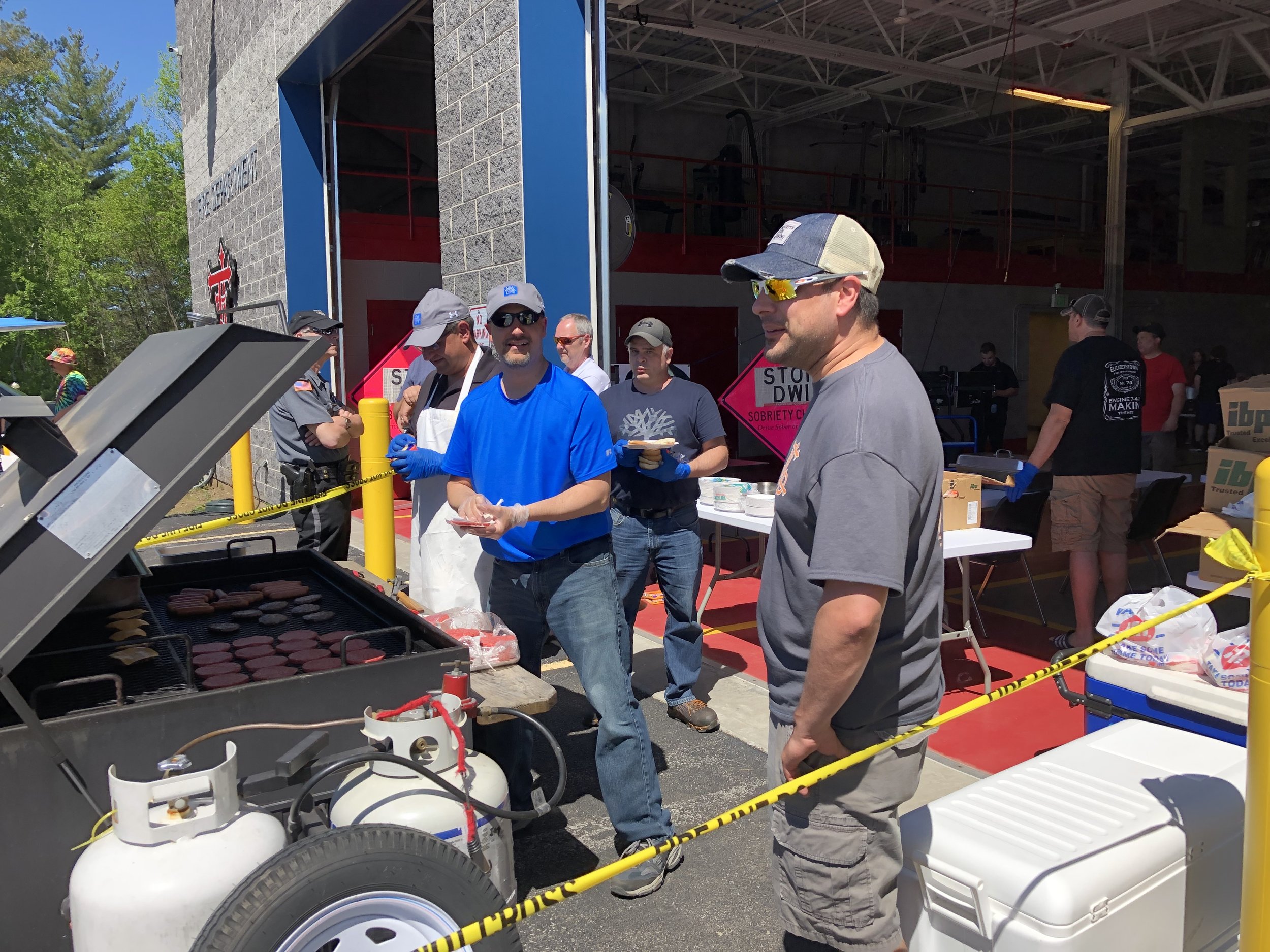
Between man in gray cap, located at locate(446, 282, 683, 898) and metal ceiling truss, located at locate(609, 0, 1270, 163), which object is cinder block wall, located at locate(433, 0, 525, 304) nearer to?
man in gray cap, located at locate(446, 282, 683, 898)

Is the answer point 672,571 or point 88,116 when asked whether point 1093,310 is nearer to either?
point 672,571

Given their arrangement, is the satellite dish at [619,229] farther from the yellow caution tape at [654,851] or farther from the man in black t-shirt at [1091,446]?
the yellow caution tape at [654,851]

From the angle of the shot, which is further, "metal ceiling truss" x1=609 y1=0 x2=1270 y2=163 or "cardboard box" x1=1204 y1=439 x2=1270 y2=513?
"metal ceiling truss" x1=609 y1=0 x2=1270 y2=163

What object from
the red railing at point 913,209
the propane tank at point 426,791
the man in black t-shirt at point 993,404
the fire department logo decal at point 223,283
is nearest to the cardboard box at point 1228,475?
the propane tank at point 426,791

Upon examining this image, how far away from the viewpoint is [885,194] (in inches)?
870

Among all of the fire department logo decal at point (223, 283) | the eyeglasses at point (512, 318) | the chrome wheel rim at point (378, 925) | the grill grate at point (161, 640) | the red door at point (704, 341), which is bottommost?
the chrome wheel rim at point (378, 925)

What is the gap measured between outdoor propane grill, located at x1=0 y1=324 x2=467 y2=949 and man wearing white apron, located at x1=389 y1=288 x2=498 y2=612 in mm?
1519

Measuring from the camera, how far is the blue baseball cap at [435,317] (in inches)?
171

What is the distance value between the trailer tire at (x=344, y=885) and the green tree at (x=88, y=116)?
60.3m

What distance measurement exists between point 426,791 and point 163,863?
0.59 meters

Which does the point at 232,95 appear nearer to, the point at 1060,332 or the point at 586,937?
the point at 586,937

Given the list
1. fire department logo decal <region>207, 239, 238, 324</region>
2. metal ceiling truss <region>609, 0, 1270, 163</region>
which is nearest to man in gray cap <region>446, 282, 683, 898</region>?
metal ceiling truss <region>609, 0, 1270, 163</region>

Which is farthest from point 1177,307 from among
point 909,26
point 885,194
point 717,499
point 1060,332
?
point 717,499

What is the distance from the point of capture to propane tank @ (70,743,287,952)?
6.17ft
